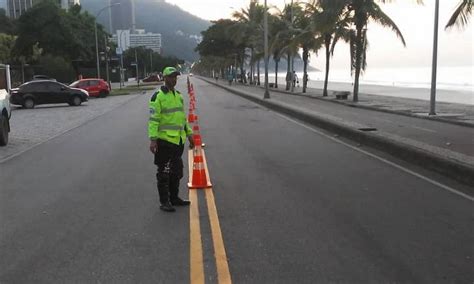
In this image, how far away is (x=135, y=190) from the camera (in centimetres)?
885

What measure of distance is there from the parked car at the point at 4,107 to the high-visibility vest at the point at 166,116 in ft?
29.0

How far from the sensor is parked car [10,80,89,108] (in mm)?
32250

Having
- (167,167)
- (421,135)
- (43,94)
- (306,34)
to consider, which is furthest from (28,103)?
(167,167)

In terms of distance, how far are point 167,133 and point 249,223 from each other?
156 centimetres

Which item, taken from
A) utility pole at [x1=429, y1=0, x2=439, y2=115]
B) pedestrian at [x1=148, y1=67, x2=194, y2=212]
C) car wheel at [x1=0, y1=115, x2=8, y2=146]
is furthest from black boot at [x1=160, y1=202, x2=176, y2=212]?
utility pole at [x1=429, y1=0, x2=439, y2=115]

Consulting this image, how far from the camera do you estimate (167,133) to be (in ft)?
24.3

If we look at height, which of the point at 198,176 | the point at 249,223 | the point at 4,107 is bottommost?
the point at 249,223

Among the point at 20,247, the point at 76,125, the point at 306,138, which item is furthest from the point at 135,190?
the point at 76,125

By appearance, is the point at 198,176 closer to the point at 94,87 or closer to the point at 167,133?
the point at 167,133

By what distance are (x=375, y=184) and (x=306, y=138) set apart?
663 cm

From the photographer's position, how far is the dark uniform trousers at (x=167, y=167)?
743 centimetres

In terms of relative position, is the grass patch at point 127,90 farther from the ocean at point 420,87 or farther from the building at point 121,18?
the building at point 121,18

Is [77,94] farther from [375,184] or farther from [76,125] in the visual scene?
[375,184]

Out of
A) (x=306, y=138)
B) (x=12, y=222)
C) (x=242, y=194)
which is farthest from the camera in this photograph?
(x=306, y=138)
